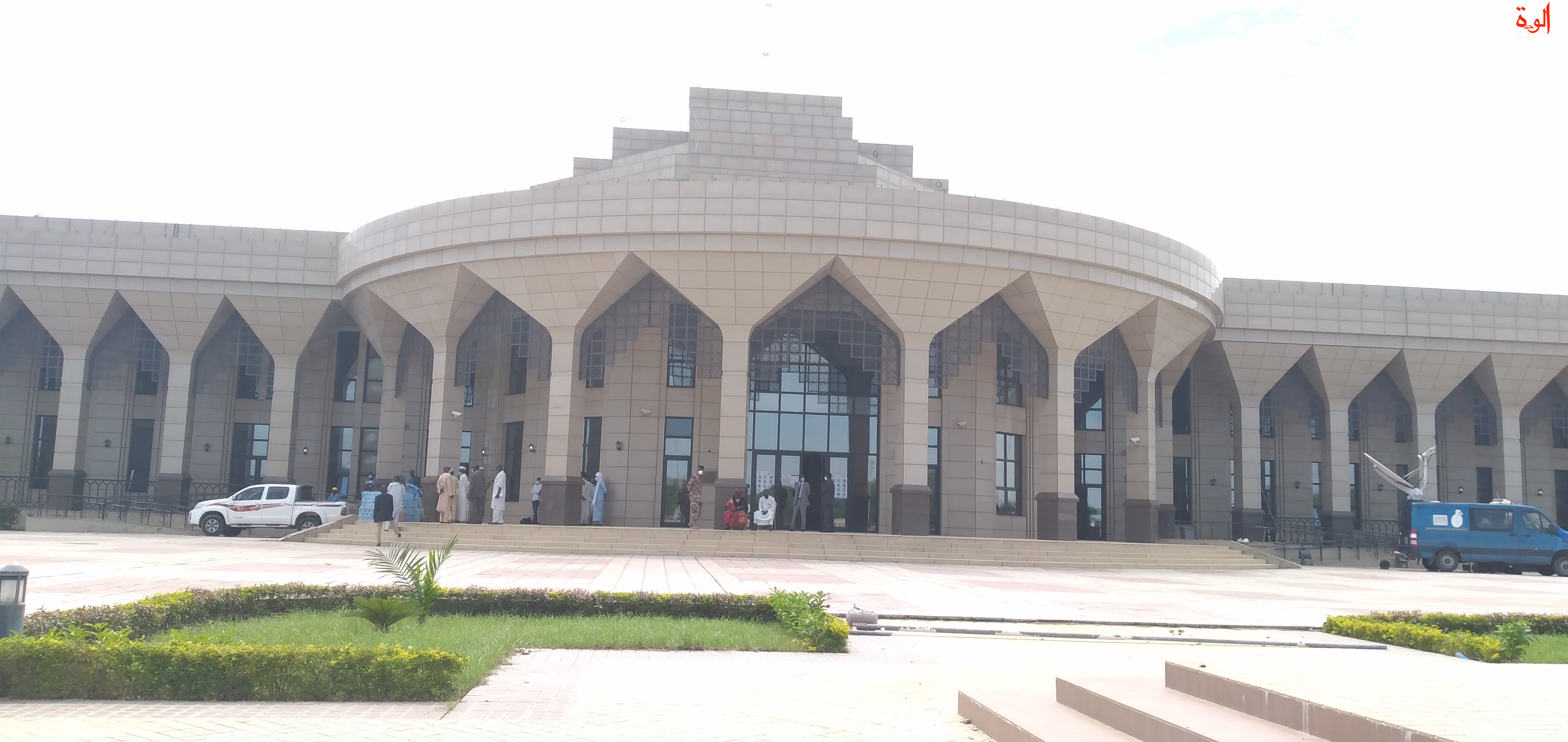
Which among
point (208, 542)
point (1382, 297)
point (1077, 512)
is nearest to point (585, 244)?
point (208, 542)

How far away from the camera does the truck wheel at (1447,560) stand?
3056cm

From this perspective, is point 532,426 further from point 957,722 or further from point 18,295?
point 957,722

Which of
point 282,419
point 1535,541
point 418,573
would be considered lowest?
point 418,573

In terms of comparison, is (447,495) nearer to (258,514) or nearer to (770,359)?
(258,514)

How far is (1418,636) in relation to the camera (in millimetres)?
12203

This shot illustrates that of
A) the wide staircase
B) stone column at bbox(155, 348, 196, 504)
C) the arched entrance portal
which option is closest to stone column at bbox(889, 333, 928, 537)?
the wide staircase

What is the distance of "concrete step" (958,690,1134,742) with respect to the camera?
652 cm

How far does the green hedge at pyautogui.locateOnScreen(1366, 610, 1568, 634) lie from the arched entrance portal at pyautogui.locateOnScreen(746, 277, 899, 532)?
1876 cm

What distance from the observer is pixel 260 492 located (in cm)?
3098

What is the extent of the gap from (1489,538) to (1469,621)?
65.2 ft

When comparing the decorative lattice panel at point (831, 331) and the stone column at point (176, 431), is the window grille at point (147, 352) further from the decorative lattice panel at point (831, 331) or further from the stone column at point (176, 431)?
the decorative lattice panel at point (831, 331)

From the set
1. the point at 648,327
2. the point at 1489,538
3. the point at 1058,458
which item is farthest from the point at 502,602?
the point at 1489,538

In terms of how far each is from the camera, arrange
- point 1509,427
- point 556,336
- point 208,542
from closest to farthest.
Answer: point 208,542 < point 556,336 < point 1509,427

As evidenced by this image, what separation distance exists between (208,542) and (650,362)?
11.6 m
